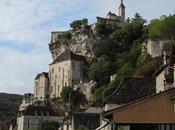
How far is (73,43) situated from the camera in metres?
172

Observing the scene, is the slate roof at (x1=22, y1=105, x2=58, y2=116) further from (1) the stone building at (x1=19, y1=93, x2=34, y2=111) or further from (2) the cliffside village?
(1) the stone building at (x1=19, y1=93, x2=34, y2=111)

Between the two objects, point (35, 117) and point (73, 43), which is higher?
point (73, 43)

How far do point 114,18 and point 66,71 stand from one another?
96.8 ft

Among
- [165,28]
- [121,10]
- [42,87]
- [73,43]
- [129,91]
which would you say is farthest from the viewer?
[121,10]

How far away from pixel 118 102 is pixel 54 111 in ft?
321

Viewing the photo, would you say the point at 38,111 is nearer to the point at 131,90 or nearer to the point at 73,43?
the point at 73,43

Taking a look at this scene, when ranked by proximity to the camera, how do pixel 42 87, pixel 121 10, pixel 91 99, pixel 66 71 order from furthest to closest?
pixel 121 10 < pixel 42 87 < pixel 66 71 < pixel 91 99

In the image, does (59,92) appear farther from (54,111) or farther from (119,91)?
(119,91)

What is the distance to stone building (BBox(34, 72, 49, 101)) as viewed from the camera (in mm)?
169875

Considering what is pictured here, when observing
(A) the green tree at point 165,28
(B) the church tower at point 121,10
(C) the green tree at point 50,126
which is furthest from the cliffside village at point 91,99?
(A) the green tree at point 165,28

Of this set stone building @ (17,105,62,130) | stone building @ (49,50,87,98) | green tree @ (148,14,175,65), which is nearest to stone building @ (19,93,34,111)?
stone building @ (49,50,87,98)

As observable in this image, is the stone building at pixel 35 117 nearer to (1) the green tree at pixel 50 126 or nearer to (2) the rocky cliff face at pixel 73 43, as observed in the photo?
(1) the green tree at pixel 50 126

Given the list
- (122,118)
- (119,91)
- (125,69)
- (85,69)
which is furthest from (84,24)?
(122,118)

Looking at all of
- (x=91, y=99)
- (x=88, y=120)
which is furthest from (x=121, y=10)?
(x=88, y=120)
